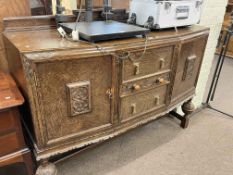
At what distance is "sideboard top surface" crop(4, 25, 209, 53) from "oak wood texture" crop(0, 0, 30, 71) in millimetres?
140

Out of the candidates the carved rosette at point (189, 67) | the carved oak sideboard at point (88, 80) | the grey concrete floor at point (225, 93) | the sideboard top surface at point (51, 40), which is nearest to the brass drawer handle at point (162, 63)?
the carved oak sideboard at point (88, 80)

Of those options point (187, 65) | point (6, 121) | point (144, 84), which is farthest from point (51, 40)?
point (187, 65)

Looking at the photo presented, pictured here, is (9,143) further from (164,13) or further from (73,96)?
(164,13)

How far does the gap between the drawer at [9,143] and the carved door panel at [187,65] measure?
991 millimetres

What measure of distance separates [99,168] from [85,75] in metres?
0.82

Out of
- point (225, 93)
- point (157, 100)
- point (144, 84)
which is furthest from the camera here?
point (225, 93)

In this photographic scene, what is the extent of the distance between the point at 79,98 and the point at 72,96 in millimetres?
37

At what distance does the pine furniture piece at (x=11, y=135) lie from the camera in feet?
3.18

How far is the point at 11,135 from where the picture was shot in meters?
1.05

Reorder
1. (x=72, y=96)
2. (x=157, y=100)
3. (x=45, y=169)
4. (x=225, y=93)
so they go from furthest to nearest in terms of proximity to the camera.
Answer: (x=225, y=93) → (x=157, y=100) → (x=45, y=169) → (x=72, y=96)

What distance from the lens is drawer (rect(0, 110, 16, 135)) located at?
977mm

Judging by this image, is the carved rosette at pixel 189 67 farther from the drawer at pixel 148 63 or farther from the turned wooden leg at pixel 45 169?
the turned wooden leg at pixel 45 169

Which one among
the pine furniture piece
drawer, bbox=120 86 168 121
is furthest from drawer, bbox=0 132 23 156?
drawer, bbox=120 86 168 121

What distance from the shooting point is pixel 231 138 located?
1.85 meters
